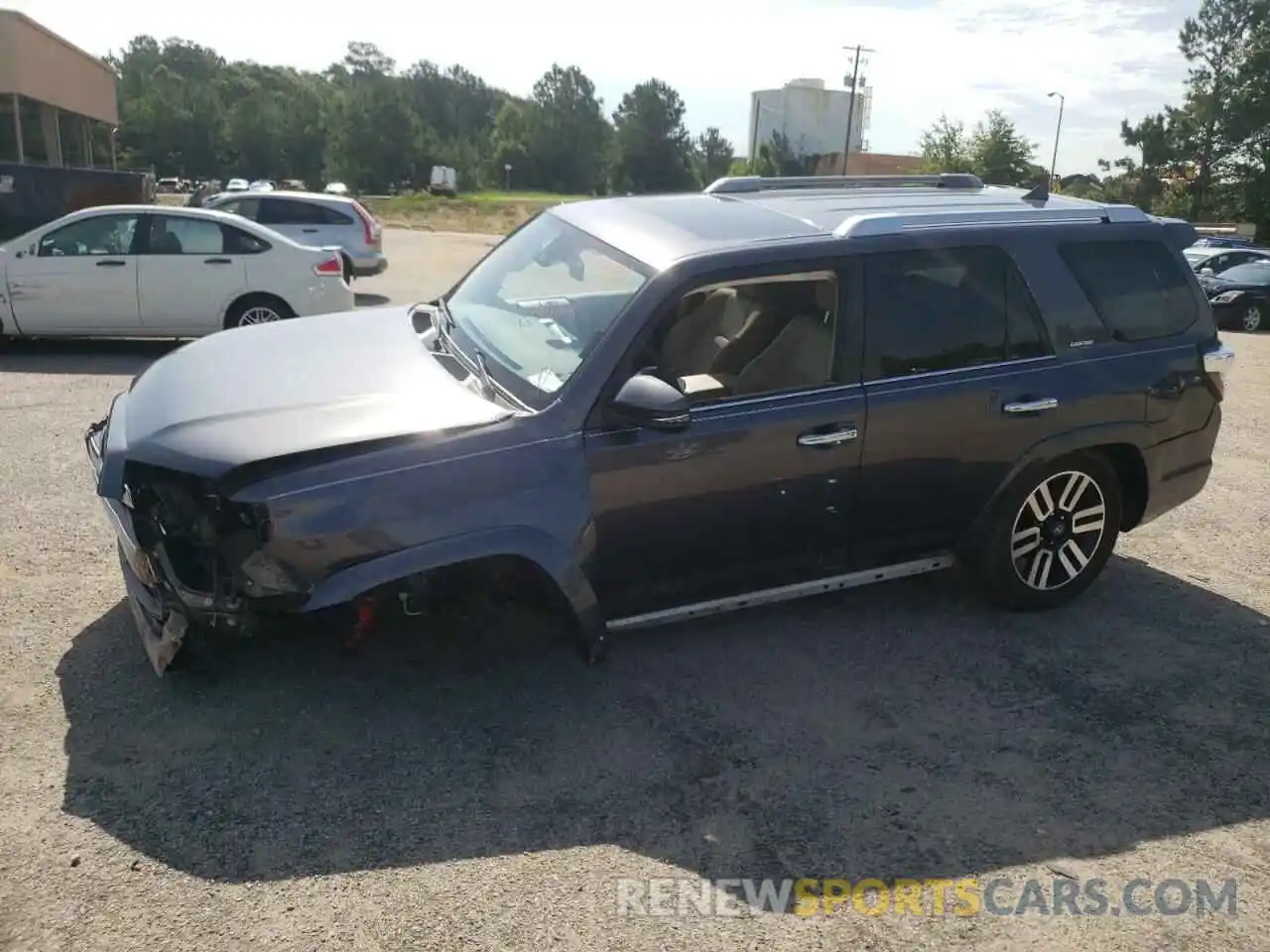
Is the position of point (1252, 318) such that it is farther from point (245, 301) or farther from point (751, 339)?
point (751, 339)

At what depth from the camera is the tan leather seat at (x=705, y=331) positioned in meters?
4.39

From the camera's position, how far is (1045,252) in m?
4.75

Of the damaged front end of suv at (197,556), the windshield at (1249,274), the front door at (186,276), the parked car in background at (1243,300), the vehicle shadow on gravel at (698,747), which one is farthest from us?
the windshield at (1249,274)

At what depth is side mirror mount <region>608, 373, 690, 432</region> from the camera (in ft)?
12.5

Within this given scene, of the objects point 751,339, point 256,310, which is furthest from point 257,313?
point 751,339

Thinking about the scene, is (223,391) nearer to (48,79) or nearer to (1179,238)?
(1179,238)

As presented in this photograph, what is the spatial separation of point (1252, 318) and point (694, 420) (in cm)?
2052

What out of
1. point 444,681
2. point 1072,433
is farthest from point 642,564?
point 1072,433

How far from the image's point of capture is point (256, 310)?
1069 centimetres

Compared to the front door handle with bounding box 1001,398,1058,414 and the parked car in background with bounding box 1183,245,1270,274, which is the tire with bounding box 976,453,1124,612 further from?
the parked car in background with bounding box 1183,245,1270,274

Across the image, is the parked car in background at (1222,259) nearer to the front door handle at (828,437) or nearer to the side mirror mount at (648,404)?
the front door handle at (828,437)

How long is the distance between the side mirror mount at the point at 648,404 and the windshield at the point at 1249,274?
A: 20865 millimetres

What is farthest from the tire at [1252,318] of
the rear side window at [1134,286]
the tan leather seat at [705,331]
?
the tan leather seat at [705,331]

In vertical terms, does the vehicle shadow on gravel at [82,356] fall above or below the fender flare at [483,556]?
below
